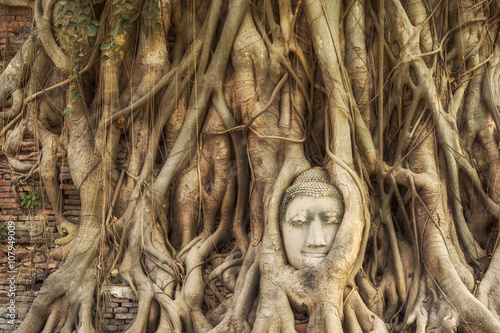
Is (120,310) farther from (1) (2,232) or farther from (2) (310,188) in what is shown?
(2) (310,188)

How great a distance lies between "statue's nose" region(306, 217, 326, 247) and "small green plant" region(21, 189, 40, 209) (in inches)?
93.2

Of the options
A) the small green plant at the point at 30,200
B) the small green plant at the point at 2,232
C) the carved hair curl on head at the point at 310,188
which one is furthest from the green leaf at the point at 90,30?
the carved hair curl on head at the point at 310,188

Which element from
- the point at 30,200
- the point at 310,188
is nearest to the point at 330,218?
the point at 310,188

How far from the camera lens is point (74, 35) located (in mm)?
4465

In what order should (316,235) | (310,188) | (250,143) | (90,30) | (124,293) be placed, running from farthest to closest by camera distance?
1. (90,30)
2. (250,143)
3. (124,293)
4. (310,188)
5. (316,235)

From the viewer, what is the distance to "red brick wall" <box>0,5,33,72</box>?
497cm

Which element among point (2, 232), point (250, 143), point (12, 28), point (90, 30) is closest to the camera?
point (250, 143)

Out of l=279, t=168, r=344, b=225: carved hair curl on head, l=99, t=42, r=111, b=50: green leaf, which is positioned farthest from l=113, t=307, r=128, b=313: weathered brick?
l=99, t=42, r=111, b=50: green leaf

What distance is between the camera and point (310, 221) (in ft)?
12.5

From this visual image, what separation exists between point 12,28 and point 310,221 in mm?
3212

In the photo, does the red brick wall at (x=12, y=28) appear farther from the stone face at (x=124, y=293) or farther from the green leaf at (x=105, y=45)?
the stone face at (x=124, y=293)

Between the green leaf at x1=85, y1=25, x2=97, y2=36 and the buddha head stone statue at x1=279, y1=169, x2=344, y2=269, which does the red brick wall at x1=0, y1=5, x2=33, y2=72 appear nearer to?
the green leaf at x1=85, y1=25, x2=97, y2=36

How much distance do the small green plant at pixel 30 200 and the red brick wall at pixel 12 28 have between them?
1207mm

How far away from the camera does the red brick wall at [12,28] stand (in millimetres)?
4969
